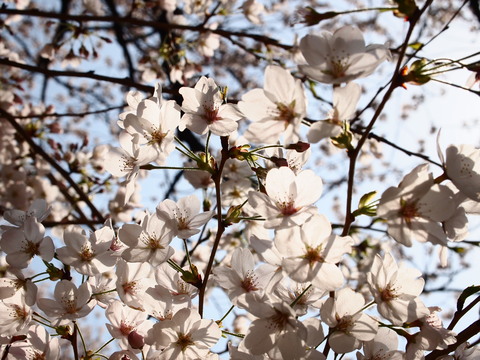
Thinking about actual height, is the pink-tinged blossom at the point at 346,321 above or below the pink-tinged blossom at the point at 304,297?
below

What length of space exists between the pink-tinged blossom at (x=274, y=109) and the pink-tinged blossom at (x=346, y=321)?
16.2 inches

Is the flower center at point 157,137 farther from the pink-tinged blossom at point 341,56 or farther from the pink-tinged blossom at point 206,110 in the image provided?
the pink-tinged blossom at point 341,56

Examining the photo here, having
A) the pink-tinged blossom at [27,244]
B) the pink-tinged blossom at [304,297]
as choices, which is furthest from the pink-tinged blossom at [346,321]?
the pink-tinged blossom at [27,244]

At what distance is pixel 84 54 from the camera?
3.19 m

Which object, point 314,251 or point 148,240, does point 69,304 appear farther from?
point 314,251

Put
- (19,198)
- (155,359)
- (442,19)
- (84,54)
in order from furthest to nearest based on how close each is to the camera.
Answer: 1. (442,19)
2. (19,198)
3. (84,54)
4. (155,359)

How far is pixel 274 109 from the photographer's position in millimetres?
1107

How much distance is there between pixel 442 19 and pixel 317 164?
335 cm

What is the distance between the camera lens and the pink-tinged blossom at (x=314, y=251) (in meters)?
0.99

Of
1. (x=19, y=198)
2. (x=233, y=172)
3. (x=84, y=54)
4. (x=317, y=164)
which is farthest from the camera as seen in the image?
(x=317, y=164)

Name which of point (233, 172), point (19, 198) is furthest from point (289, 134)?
point (19, 198)

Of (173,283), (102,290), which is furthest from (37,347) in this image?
(173,283)

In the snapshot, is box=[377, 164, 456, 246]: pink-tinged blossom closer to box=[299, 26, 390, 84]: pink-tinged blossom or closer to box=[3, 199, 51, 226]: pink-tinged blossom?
box=[299, 26, 390, 84]: pink-tinged blossom

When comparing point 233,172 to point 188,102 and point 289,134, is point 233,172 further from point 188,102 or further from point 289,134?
point 289,134
